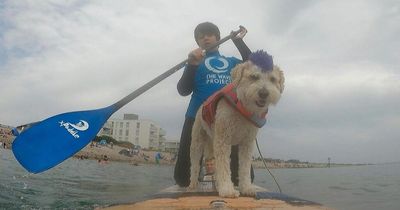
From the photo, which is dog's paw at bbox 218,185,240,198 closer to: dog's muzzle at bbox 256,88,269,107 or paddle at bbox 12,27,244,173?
dog's muzzle at bbox 256,88,269,107

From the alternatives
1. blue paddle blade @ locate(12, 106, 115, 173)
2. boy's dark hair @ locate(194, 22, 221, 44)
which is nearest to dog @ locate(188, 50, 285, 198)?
boy's dark hair @ locate(194, 22, 221, 44)

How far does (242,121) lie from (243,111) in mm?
152

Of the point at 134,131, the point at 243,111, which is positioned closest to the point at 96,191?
the point at 243,111

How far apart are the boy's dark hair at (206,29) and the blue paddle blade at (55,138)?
78.9 inches

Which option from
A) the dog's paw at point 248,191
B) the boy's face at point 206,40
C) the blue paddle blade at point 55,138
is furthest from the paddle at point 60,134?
the dog's paw at point 248,191

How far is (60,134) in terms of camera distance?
5.29 m

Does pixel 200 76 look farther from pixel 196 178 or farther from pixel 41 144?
pixel 41 144

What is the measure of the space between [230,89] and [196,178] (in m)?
1.55

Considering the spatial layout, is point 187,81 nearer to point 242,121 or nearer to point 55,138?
point 242,121

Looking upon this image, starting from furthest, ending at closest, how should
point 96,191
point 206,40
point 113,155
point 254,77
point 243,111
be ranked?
point 113,155, point 96,191, point 206,40, point 243,111, point 254,77

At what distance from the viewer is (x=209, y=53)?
220 inches

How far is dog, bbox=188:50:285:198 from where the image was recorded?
362 centimetres

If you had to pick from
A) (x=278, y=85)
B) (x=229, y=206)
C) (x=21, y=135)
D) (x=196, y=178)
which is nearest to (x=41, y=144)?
(x=21, y=135)

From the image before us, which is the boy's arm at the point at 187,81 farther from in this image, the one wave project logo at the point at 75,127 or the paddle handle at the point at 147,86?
the one wave project logo at the point at 75,127
